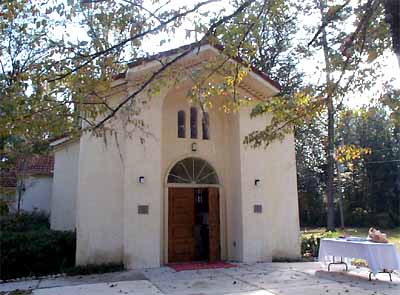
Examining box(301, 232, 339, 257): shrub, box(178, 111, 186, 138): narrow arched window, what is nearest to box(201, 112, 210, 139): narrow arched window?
box(178, 111, 186, 138): narrow arched window

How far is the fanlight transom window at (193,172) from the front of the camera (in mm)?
12367

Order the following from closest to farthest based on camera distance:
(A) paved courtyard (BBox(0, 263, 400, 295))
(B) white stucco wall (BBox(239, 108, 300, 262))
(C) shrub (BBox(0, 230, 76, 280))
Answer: (A) paved courtyard (BBox(0, 263, 400, 295))
(C) shrub (BBox(0, 230, 76, 280))
(B) white stucco wall (BBox(239, 108, 300, 262))

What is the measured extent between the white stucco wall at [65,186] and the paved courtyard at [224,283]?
16.2ft

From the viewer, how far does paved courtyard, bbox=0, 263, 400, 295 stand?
8031 millimetres

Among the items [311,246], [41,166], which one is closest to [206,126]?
[311,246]

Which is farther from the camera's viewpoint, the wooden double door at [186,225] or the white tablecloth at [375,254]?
the wooden double door at [186,225]

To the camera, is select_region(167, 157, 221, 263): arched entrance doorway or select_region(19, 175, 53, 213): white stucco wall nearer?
select_region(167, 157, 221, 263): arched entrance doorway

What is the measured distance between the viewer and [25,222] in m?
16.5

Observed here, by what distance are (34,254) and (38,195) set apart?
8851mm

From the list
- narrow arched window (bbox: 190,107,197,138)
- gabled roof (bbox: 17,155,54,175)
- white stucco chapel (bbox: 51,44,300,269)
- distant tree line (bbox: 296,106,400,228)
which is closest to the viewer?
white stucco chapel (bbox: 51,44,300,269)

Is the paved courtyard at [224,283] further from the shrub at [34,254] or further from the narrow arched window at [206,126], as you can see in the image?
the narrow arched window at [206,126]

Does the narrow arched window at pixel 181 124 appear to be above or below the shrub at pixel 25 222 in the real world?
above

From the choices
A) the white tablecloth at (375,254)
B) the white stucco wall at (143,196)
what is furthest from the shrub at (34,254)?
the white tablecloth at (375,254)

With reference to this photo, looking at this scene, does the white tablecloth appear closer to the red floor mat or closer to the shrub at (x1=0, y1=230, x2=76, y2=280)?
the red floor mat
